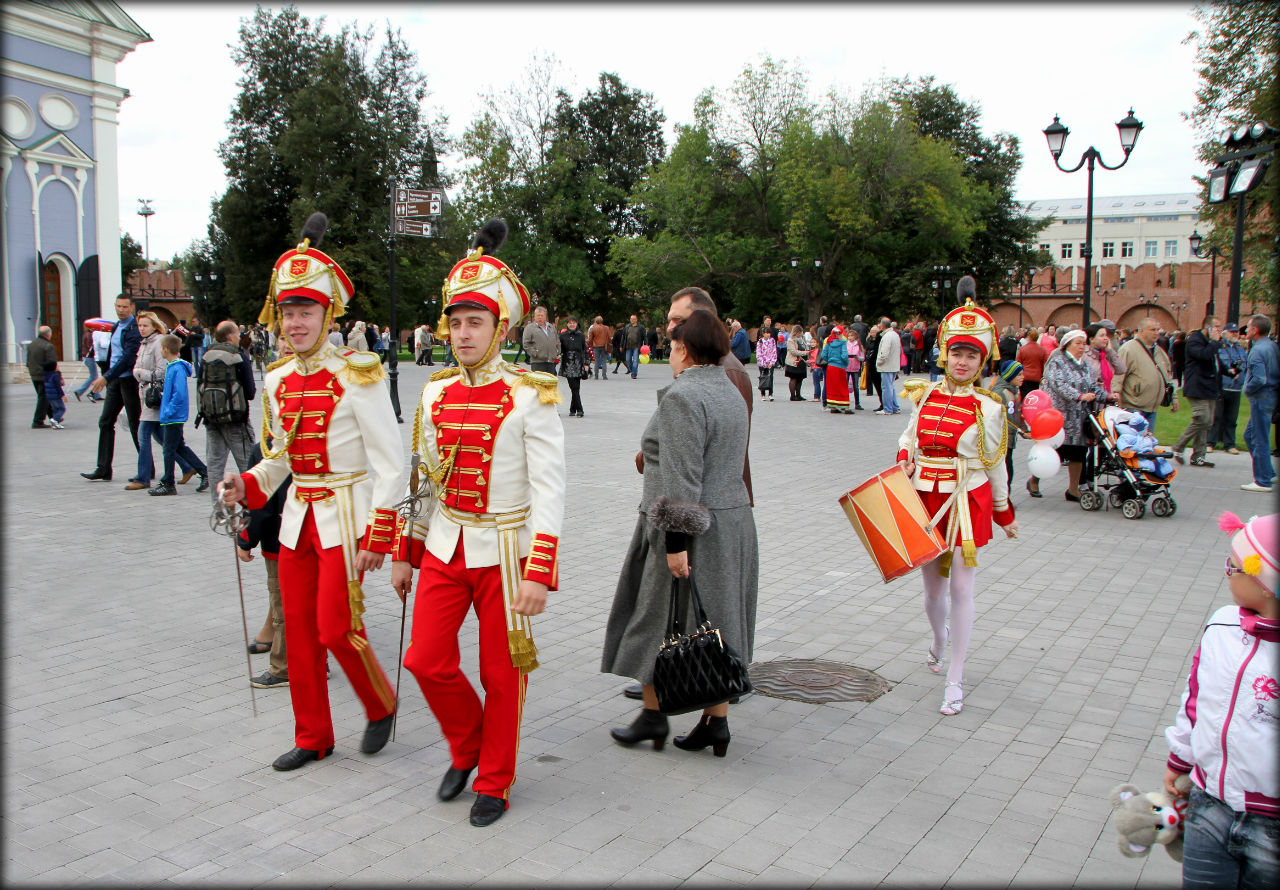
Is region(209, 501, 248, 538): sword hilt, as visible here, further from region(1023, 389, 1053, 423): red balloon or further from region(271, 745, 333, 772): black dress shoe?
region(1023, 389, 1053, 423): red balloon

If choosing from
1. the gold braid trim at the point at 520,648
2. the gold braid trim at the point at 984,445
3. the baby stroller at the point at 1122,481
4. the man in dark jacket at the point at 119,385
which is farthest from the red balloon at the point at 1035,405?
the man in dark jacket at the point at 119,385

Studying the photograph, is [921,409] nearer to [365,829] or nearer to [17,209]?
[365,829]

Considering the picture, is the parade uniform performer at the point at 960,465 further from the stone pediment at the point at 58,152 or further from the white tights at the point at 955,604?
the stone pediment at the point at 58,152

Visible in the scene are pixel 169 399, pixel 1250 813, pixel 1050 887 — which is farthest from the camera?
pixel 169 399

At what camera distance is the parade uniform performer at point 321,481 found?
14.2ft

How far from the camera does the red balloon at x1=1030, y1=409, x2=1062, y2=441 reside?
9.43m

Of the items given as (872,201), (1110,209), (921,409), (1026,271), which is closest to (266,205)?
(872,201)

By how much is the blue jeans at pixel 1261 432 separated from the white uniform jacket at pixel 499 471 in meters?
11.1

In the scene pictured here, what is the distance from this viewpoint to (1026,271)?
58.3 metres

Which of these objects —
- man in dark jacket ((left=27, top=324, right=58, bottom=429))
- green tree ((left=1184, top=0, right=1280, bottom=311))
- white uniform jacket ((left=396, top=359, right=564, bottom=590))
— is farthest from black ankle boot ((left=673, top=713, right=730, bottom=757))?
green tree ((left=1184, top=0, right=1280, bottom=311))

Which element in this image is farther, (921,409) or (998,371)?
(998,371)

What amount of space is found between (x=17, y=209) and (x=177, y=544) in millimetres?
22703

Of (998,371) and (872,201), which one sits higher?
(872,201)

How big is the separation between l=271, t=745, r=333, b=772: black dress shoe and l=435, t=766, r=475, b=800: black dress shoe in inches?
26.5
